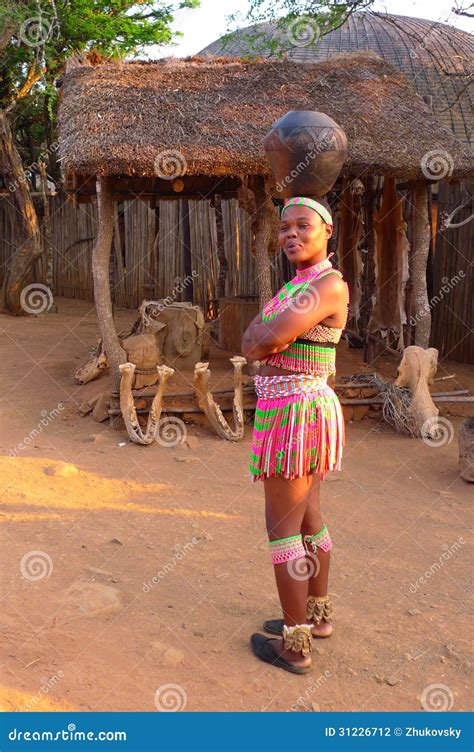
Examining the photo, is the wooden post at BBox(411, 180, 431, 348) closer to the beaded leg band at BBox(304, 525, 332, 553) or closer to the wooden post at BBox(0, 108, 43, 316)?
the beaded leg band at BBox(304, 525, 332, 553)

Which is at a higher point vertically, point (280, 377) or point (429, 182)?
point (429, 182)

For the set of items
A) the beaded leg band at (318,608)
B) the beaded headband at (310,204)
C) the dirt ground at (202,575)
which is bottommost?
the dirt ground at (202,575)

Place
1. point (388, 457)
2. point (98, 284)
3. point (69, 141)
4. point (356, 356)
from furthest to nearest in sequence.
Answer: point (356, 356), point (98, 284), point (69, 141), point (388, 457)

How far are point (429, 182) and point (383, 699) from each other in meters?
5.79

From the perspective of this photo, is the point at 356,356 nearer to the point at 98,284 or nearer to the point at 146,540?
the point at 98,284

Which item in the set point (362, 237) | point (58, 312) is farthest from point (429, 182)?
point (58, 312)

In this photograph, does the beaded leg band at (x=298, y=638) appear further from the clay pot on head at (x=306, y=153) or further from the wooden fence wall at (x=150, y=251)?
the wooden fence wall at (x=150, y=251)

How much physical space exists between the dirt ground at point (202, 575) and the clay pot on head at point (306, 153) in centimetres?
182

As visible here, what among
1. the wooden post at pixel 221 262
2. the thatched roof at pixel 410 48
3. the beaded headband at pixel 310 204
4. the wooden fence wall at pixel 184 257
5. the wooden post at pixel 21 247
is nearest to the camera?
the beaded headband at pixel 310 204

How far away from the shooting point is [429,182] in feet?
24.6

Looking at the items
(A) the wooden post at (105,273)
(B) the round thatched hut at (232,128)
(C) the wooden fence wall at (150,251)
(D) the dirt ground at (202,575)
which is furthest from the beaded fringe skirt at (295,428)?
(C) the wooden fence wall at (150,251)

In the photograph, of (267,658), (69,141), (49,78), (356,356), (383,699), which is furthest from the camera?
(49,78)

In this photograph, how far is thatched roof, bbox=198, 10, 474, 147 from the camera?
11328mm

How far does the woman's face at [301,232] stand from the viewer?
274cm
